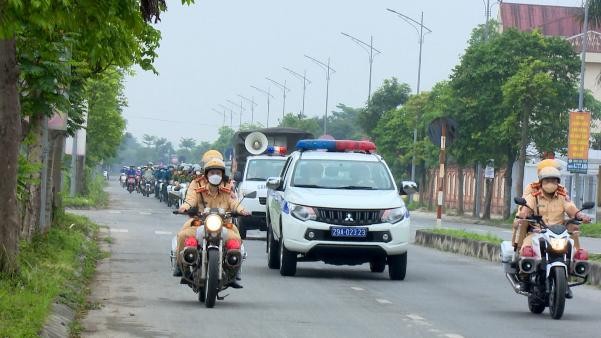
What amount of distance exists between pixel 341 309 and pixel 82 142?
36.2 metres

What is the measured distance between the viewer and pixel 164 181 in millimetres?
67500

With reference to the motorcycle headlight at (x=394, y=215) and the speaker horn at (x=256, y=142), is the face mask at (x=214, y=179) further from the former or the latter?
the speaker horn at (x=256, y=142)

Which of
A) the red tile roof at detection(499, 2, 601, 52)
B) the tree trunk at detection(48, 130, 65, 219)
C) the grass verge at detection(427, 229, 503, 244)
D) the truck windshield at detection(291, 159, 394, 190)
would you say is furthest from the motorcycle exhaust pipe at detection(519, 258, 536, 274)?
the red tile roof at detection(499, 2, 601, 52)

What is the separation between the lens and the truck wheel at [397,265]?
20.5 metres

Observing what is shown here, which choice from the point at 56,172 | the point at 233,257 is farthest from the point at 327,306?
the point at 56,172

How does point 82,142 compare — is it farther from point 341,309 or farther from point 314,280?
point 341,309

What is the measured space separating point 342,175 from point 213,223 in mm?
6323

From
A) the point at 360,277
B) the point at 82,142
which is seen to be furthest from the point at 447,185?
the point at 360,277

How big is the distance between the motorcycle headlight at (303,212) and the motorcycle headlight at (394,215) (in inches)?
37.0

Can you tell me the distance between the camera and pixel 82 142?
166 ft

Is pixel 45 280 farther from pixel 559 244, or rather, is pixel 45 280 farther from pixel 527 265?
pixel 559 244

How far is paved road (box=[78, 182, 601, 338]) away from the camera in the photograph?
519 inches

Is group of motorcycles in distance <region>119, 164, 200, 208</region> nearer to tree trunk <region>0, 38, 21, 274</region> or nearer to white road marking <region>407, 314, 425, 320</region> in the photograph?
tree trunk <region>0, 38, 21, 274</region>

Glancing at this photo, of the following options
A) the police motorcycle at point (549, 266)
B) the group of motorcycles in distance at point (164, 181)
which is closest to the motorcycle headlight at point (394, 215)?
the police motorcycle at point (549, 266)
